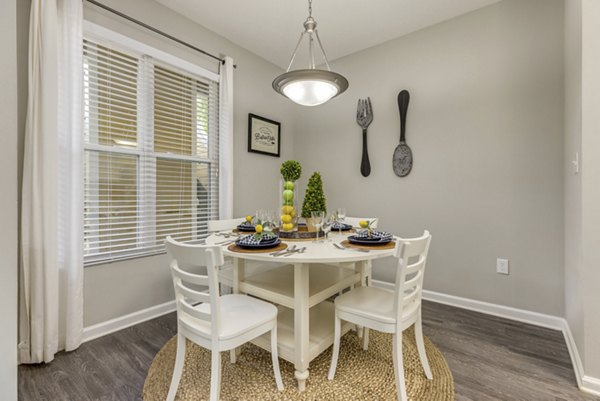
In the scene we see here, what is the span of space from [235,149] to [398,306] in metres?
2.38

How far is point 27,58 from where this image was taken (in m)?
1.73

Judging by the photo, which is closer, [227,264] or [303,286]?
[303,286]

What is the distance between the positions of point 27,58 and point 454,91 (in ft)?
10.8

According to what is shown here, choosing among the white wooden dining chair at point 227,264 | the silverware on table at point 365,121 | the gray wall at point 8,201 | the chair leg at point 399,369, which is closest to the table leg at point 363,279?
the chair leg at point 399,369

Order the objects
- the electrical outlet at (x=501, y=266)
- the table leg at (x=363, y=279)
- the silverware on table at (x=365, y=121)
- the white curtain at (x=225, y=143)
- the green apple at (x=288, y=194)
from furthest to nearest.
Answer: the silverware on table at (x=365, y=121), the white curtain at (x=225, y=143), the electrical outlet at (x=501, y=266), the green apple at (x=288, y=194), the table leg at (x=363, y=279)

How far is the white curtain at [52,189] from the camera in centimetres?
168

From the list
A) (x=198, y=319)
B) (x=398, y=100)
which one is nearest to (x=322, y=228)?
(x=198, y=319)

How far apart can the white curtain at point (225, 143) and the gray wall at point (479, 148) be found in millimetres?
1478

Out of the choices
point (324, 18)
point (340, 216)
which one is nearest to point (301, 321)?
point (340, 216)

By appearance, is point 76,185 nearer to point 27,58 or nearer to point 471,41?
point 27,58

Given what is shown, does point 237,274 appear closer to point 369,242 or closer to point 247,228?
point 247,228

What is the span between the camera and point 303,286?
1.47 metres

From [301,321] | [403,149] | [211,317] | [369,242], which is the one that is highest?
[403,149]

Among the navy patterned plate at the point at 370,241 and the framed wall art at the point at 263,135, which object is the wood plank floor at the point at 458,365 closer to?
the navy patterned plate at the point at 370,241
